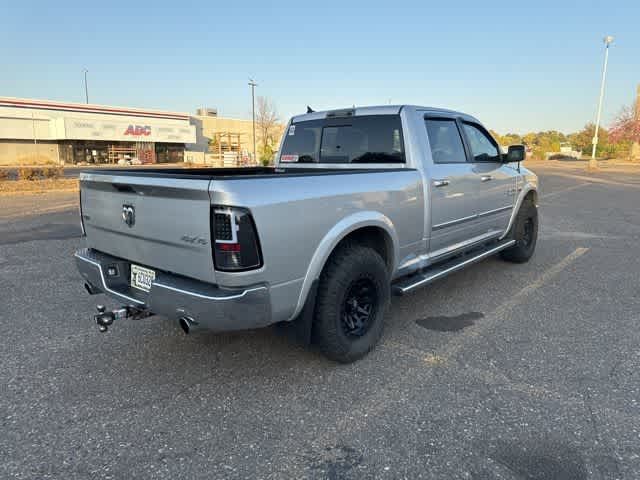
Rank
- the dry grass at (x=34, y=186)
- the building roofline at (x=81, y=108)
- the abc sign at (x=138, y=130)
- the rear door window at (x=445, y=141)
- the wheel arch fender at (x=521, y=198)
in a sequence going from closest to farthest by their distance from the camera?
the rear door window at (x=445, y=141), the wheel arch fender at (x=521, y=198), the dry grass at (x=34, y=186), the building roofline at (x=81, y=108), the abc sign at (x=138, y=130)

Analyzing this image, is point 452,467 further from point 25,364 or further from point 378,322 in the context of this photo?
point 25,364

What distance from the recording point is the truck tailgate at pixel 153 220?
99.2 inches

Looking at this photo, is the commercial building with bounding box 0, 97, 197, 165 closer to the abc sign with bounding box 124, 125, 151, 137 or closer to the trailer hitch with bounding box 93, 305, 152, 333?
the abc sign with bounding box 124, 125, 151, 137

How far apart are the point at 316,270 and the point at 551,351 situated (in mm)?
2090

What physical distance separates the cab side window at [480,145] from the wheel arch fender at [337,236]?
74.1 inches

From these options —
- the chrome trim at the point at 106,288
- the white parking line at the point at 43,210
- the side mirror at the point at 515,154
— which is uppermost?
the side mirror at the point at 515,154

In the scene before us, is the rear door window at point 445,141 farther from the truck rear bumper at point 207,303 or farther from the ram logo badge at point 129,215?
the ram logo badge at point 129,215

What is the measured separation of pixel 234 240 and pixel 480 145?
143 inches

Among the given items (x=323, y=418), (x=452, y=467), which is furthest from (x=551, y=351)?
(x=323, y=418)

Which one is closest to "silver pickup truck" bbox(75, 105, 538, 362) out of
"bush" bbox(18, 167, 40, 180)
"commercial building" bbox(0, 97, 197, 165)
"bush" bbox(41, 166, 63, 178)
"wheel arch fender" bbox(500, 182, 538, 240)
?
"wheel arch fender" bbox(500, 182, 538, 240)

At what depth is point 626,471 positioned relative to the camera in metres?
2.21

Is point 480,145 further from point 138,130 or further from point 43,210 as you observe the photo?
point 138,130

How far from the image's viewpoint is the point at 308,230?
2783 millimetres

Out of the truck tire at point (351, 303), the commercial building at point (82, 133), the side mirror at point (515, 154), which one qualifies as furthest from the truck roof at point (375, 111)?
the commercial building at point (82, 133)
